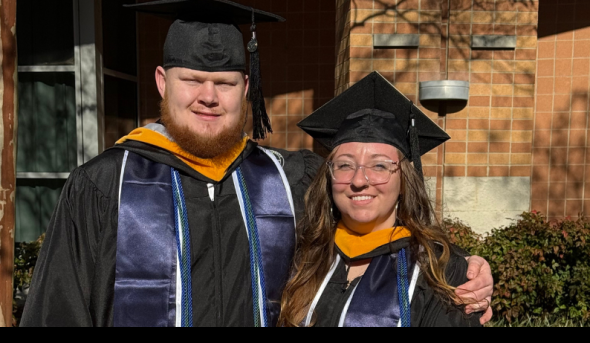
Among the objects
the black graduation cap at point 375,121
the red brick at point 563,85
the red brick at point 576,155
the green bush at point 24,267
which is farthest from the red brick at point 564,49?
the green bush at point 24,267

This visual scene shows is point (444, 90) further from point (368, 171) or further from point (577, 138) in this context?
point (368, 171)

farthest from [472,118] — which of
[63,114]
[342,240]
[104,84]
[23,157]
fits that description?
[23,157]

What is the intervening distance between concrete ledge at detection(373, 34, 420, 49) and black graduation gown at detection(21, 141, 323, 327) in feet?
10.6

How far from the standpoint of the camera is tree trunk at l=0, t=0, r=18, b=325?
9.08ft

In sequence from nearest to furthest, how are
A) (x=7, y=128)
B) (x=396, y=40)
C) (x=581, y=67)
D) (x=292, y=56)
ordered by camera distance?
(x=7, y=128)
(x=396, y=40)
(x=581, y=67)
(x=292, y=56)

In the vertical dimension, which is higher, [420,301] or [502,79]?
[502,79]

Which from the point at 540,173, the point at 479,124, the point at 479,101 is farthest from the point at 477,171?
the point at 540,173

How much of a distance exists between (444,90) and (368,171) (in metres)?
3.08

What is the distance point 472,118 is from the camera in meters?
5.04

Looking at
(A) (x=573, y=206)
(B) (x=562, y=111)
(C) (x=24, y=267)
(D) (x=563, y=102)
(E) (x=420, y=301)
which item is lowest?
(C) (x=24, y=267)

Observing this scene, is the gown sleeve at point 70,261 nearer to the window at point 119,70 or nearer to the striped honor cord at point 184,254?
the striped honor cord at point 184,254

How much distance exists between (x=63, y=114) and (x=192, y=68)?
3554mm

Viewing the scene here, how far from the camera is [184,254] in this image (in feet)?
6.63

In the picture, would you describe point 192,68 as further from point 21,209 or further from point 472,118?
point 21,209
